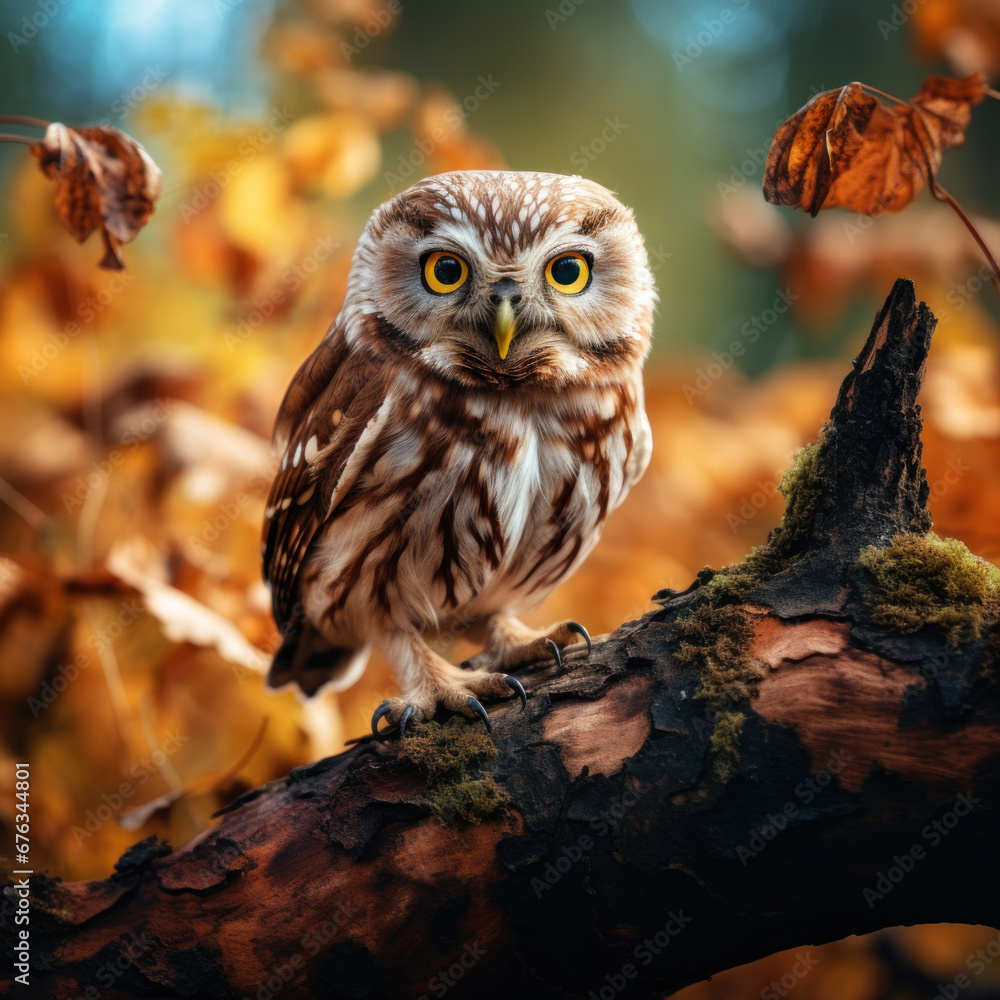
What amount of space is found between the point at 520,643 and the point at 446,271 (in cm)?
82

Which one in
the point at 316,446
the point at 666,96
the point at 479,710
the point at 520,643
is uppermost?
the point at 666,96

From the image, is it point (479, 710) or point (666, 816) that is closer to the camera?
point (666, 816)

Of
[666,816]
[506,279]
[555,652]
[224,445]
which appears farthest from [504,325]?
[224,445]

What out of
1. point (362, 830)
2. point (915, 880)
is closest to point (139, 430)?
point (362, 830)

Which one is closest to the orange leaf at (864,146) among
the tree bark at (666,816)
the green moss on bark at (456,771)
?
the tree bark at (666,816)

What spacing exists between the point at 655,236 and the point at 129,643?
2.80m

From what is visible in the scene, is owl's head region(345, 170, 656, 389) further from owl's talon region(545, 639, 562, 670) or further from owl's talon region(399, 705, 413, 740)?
owl's talon region(399, 705, 413, 740)

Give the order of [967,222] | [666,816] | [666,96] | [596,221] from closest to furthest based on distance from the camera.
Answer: [666,816] → [967,222] → [596,221] → [666,96]

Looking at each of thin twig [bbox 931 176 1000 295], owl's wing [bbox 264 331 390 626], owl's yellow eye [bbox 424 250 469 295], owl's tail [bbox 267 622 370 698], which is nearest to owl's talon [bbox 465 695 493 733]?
owl's wing [bbox 264 331 390 626]

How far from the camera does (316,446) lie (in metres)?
1.71

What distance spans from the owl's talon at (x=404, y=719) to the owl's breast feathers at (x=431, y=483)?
0.76 feet

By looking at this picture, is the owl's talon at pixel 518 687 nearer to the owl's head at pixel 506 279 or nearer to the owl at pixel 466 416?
the owl at pixel 466 416

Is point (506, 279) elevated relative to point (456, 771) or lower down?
elevated

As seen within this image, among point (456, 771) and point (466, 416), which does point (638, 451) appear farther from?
point (456, 771)
